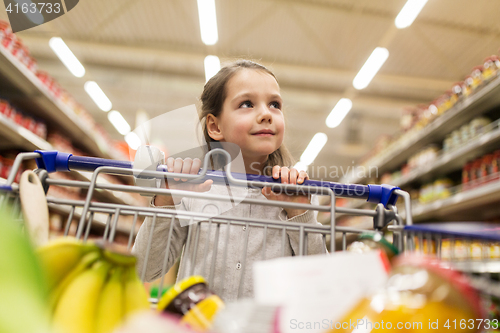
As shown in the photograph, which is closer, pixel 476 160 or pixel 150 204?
pixel 150 204

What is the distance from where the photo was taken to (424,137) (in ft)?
10.5

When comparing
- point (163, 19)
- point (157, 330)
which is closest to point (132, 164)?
point (157, 330)

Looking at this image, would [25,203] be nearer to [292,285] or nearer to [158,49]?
[292,285]

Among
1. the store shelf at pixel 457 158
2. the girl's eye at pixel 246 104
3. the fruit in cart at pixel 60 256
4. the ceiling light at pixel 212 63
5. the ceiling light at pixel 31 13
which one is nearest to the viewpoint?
the fruit in cart at pixel 60 256

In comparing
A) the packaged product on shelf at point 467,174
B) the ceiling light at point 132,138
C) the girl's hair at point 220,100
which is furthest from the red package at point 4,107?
the ceiling light at point 132,138

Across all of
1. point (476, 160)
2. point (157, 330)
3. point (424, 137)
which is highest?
point (424, 137)

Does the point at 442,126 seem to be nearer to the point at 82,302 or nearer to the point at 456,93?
the point at 456,93

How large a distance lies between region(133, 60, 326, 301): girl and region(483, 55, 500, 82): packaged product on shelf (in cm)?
183

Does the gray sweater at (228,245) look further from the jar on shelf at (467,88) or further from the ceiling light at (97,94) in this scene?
the ceiling light at (97,94)

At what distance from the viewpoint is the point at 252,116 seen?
48.0 inches

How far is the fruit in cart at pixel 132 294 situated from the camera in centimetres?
43

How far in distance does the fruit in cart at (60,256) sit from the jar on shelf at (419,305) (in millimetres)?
337

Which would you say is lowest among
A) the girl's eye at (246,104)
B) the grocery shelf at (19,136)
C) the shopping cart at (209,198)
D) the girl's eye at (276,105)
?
the shopping cart at (209,198)

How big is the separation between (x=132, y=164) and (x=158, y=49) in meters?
5.47
